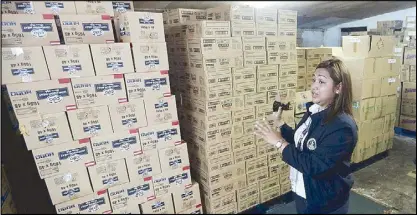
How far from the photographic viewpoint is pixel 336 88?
986 mm

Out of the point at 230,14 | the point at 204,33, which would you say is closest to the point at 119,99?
the point at 204,33

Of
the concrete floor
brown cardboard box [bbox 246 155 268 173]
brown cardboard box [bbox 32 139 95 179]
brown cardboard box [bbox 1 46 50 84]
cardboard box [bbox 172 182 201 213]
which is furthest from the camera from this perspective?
brown cardboard box [bbox 246 155 268 173]

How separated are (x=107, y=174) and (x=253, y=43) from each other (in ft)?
5.62

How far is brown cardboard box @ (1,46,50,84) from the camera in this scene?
5.23ft

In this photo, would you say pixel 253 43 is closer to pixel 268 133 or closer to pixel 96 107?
pixel 268 133

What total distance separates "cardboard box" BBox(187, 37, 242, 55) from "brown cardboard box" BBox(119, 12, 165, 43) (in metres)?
0.30

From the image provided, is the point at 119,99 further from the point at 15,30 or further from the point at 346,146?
the point at 346,146

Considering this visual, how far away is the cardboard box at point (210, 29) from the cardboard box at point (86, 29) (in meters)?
0.69

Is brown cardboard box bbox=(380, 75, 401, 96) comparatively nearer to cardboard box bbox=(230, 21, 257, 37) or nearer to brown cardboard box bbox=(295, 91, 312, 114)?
brown cardboard box bbox=(295, 91, 312, 114)

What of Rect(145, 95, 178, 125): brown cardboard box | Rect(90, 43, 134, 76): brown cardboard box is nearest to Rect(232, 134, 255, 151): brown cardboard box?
Rect(145, 95, 178, 125): brown cardboard box

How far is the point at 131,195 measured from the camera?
220 centimetres

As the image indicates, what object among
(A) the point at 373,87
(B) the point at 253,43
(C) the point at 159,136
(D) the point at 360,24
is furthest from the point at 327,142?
(C) the point at 159,136

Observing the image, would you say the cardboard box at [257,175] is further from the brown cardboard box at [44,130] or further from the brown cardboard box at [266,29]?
the brown cardboard box at [44,130]

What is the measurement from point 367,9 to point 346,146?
0.61 m
